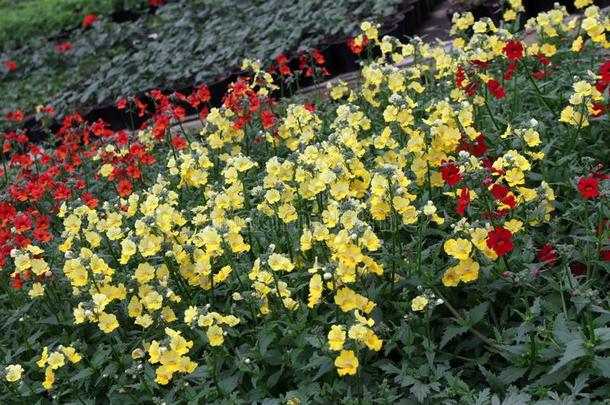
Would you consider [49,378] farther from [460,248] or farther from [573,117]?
[573,117]

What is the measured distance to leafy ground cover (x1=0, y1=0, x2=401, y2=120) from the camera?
7.66 metres

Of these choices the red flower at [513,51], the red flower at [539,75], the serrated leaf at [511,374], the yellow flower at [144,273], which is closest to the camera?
the serrated leaf at [511,374]

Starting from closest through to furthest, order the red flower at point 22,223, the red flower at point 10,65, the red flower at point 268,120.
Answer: the red flower at point 22,223 < the red flower at point 268,120 < the red flower at point 10,65

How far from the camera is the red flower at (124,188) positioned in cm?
484

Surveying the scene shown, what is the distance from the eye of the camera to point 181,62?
26.2ft

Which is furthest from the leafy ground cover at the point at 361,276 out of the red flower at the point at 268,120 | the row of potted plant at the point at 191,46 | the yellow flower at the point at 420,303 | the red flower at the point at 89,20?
the red flower at the point at 89,20

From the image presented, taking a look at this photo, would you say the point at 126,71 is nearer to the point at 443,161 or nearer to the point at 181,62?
the point at 181,62

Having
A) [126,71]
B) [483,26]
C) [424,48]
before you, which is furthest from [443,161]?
[126,71]

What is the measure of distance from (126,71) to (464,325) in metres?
6.00

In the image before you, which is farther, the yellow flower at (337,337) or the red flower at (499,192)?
the red flower at (499,192)

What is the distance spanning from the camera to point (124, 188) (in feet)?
16.0

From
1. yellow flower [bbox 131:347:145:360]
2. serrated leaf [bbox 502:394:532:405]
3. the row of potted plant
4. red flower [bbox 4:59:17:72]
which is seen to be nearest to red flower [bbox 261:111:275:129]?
yellow flower [bbox 131:347:145:360]

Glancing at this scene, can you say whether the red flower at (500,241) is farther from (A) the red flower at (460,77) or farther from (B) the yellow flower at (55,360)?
(B) the yellow flower at (55,360)

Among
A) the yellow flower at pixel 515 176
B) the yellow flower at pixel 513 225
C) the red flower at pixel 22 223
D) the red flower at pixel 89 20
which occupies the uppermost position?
the yellow flower at pixel 515 176
